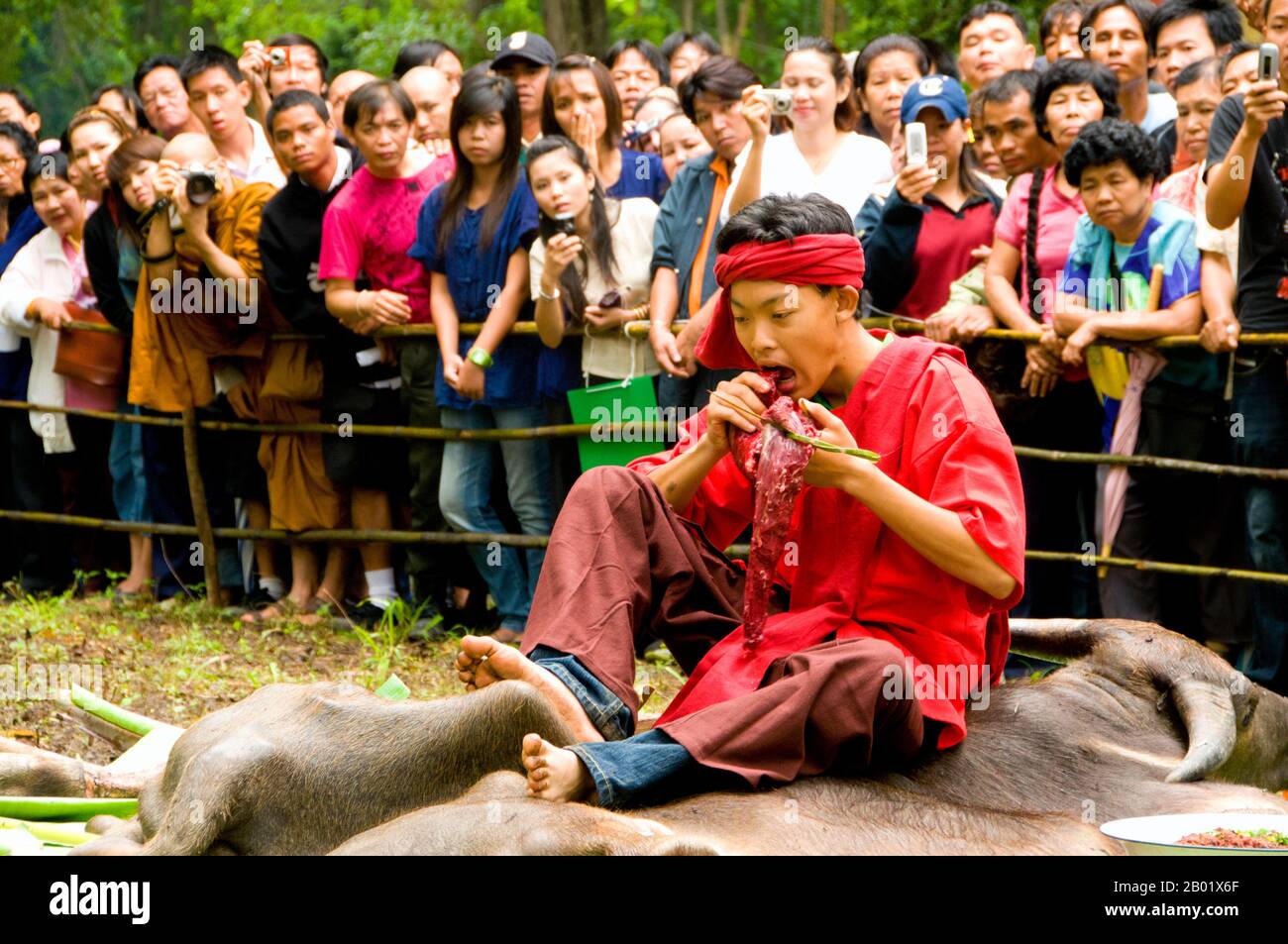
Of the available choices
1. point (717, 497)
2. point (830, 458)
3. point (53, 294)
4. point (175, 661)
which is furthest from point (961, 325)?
point (53, 294)

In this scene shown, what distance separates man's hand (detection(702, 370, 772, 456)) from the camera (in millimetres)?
3799

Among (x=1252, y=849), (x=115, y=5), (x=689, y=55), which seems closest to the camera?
(x=1252, y=849)

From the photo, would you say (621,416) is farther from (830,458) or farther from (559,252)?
(830,458)

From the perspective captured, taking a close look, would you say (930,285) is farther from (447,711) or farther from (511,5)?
(511,5)

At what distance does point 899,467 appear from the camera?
12.9 ft

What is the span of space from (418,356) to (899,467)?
4.21 metres

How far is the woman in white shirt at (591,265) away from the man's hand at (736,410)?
3119mm

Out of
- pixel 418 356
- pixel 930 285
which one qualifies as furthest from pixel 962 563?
pixel 418 356

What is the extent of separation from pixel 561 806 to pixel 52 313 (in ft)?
21.5

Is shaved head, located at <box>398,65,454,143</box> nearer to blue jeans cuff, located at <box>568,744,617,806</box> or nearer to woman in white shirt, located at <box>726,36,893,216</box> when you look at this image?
woman in white shirt, located at <box>726,36,893,216</box>

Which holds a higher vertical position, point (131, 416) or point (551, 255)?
point (551, 255)

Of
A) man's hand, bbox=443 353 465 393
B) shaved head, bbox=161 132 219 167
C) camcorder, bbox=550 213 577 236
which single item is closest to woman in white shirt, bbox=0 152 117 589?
shaved head, bbox=161 132 219 167

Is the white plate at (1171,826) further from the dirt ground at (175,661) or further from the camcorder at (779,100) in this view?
the camcorder at (779,100)

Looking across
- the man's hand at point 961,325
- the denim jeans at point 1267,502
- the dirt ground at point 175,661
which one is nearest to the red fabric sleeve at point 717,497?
the dirt ground at point 175,661
